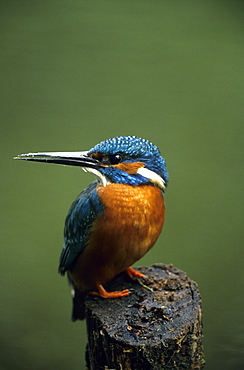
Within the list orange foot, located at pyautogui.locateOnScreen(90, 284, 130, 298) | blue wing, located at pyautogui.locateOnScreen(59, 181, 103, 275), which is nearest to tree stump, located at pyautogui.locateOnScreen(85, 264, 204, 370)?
orange foot, located at pyautogui.locateOnScreen(90, 284, 130, 298)

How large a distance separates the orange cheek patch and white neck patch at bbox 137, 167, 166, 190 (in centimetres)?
2

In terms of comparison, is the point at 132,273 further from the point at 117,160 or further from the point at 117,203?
the point at 117,160

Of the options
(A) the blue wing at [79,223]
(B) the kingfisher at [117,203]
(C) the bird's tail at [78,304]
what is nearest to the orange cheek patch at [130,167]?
(B) the kingfisher at [117,203]

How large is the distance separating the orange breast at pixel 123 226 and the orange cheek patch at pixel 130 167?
0.09 m

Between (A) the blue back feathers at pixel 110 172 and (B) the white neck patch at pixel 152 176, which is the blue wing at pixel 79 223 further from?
(B) the white neck patch at pixel 152 176

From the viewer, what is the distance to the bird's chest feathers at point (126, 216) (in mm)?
2748

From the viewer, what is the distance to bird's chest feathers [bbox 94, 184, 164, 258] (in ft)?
9.02

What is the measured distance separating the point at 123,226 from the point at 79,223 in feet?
1.02

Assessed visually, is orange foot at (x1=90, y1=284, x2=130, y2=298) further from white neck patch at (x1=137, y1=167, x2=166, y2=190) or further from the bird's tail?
white neck patch at (x1=137, y1=167, x2=166, y2=190)

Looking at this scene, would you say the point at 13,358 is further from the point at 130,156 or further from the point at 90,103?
the point at 90,103

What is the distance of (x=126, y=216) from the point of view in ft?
9.01

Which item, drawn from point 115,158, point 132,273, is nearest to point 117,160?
point 115,158

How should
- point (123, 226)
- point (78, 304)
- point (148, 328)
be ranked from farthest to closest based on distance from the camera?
1. point (78, 304)
2. point (123, 226)
3. point (148, 328)

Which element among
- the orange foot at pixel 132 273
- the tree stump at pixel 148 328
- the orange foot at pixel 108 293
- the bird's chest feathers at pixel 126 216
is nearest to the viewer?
the tree stump at pixel 148 328
